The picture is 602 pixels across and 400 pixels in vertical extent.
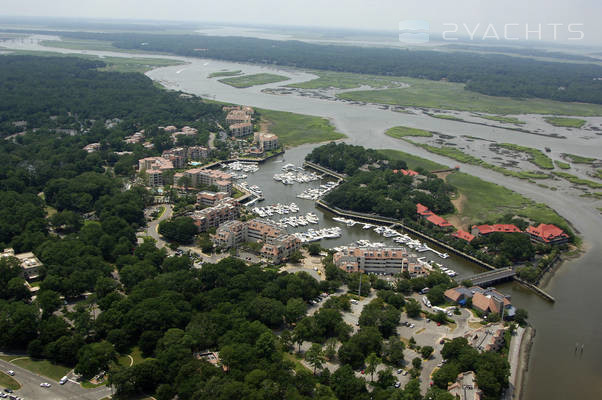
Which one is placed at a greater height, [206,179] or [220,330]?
[206,179]

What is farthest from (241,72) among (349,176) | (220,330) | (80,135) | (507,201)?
(220,330)

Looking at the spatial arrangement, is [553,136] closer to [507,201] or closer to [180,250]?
[507,201]

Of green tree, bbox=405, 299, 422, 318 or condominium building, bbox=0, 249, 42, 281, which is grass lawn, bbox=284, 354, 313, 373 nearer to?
green tree, bbox=405, 299, 422, 318

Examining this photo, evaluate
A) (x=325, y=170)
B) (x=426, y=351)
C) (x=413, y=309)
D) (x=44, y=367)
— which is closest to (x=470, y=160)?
(x=325, y=170)

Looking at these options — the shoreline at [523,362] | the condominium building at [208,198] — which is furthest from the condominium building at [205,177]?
the shoreline at [523,362]

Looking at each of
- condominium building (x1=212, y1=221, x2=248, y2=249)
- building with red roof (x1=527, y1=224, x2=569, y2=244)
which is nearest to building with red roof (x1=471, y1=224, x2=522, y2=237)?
building with red roof (x1=527, y1=224, x2=569, y2=244)

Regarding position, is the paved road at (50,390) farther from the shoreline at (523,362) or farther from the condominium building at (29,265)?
the shoreline at (523,362)
